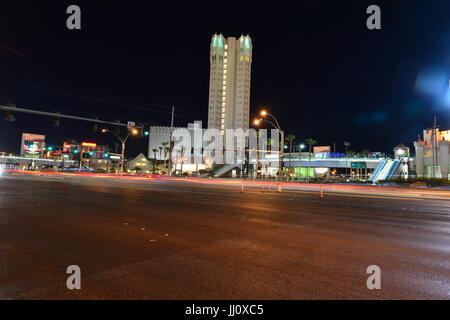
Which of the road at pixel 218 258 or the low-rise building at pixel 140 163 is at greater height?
the low-rise building at pixel 140 163

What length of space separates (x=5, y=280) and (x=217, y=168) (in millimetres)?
103412

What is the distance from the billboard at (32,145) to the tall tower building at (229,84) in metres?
86.6

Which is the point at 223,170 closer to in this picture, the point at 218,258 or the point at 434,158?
the point at 434,158

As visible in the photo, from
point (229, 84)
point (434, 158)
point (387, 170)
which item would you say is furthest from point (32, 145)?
point (434, 158)

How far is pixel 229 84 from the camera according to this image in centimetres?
13588

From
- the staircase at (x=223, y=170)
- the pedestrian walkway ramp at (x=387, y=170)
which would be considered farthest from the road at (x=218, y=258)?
the staircase at (x=223, y=170)

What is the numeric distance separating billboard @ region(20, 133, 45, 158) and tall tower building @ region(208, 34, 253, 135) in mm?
86604

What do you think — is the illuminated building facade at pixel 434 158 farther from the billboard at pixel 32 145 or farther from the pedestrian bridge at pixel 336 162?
the billboard at pixel 32 145

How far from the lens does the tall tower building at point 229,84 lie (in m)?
134

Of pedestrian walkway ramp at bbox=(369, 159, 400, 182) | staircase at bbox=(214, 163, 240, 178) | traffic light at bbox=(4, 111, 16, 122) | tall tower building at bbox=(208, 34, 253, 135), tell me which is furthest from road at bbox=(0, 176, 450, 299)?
tall tower building at bbox=(208, 34, 253, 135)

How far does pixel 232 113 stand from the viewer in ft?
439

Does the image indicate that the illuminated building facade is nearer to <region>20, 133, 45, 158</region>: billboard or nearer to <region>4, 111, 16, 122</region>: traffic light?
<region>4, 111, 16, 122</region>: traffic light
